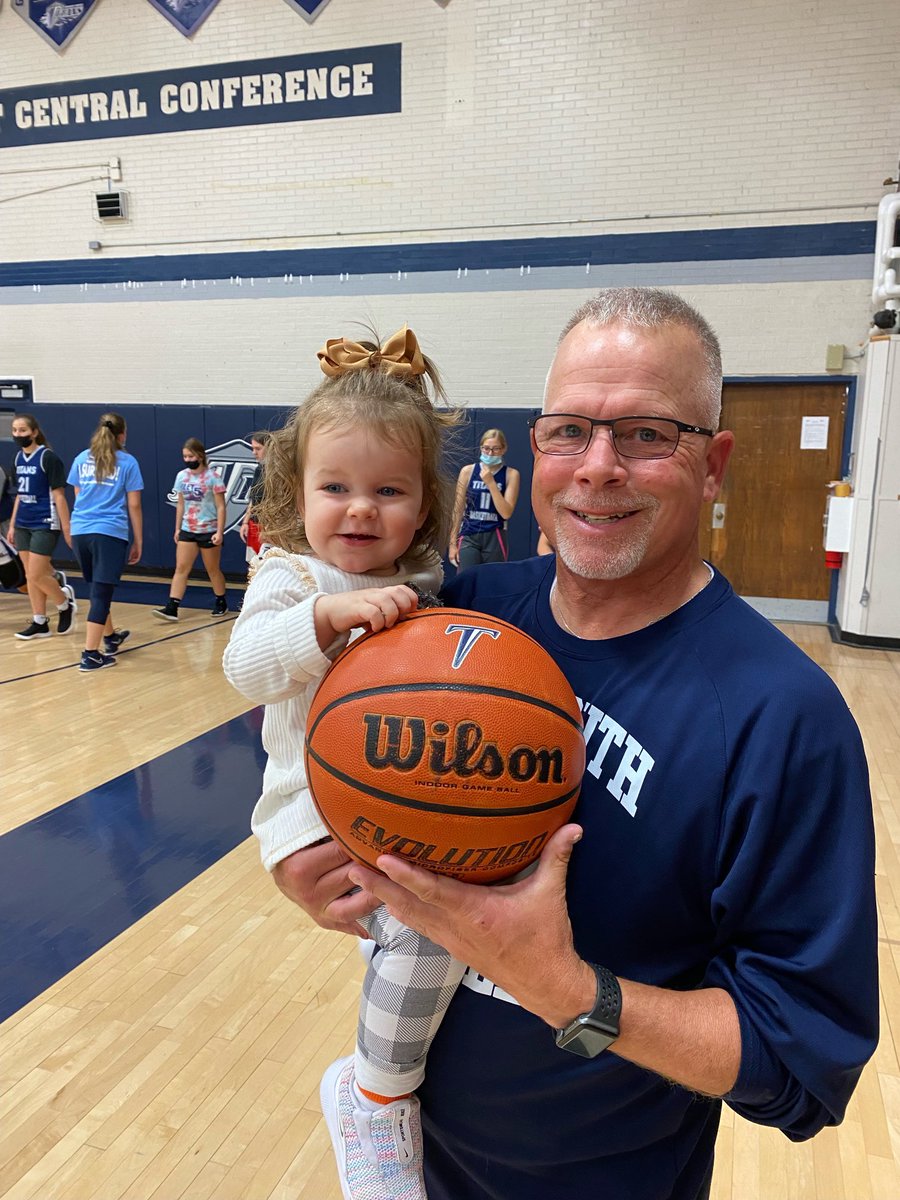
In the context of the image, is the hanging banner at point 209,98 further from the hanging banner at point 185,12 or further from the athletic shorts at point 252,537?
the athletic shorts at point 252,537

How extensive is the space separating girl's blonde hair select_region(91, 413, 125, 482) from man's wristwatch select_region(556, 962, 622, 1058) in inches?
212

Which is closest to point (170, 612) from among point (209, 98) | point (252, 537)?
point (252, 537)

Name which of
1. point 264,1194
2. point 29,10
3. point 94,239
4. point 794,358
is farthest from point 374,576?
point 29,10

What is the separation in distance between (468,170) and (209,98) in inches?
116

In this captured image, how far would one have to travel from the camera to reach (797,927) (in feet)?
2.74

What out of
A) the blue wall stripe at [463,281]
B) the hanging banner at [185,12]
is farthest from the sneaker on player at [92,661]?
the hanging banner at [185,12]

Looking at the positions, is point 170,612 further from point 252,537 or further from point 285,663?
point 285,663

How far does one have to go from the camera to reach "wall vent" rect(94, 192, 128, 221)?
8.70 meters

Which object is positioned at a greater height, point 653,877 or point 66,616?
point 653,877

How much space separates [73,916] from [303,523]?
1948 mm

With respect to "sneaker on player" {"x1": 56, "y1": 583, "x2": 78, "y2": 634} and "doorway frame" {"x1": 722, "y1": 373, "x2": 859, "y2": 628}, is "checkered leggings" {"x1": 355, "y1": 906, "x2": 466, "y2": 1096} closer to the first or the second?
"sneaker on player" {"x1": 56, "y1": 583, "x2": 78, "y2": 634}

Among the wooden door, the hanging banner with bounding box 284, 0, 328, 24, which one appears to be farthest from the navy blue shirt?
the hanging banner with bounding box 284, 0, 328, 24

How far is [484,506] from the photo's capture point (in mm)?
6297

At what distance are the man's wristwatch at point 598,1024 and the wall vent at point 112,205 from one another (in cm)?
989
